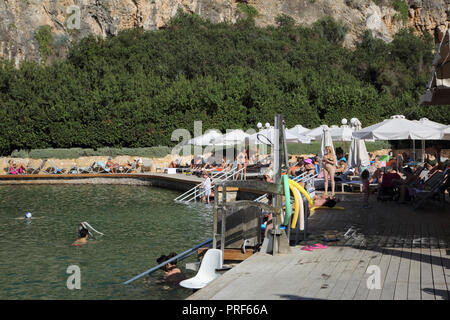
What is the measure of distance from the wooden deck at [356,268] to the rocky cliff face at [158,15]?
127 ft

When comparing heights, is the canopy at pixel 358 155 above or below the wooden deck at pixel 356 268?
above

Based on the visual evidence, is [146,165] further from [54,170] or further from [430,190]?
[430,190]

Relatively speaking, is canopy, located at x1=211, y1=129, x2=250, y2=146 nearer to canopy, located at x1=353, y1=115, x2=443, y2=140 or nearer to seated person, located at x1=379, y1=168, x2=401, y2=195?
canopy, located at x1=353, y1=115, x2=443, y2=140

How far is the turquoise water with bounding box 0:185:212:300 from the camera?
8.00 m

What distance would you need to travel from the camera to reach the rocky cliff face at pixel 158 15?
4978 cm

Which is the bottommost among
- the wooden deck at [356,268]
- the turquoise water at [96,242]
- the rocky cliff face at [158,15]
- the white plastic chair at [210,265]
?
the turquoise water at [96,242]

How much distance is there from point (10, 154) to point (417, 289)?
32.1 meters

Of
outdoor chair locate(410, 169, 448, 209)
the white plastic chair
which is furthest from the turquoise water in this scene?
outdoor chair locate(410, 169, 448, 209)

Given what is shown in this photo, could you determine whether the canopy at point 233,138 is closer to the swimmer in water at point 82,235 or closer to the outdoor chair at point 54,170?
the outdoor chair at point 54,170

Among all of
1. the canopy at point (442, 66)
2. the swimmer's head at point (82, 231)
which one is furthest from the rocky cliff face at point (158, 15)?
the canopy at point (442, 66)

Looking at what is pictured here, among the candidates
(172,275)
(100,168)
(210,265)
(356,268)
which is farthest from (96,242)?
(100,168)

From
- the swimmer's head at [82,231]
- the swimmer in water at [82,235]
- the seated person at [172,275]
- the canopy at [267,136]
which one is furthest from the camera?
the canopy at [267,136]

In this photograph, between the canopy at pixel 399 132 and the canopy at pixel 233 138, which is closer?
the canopy at pixel 399 132

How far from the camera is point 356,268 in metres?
6.12
